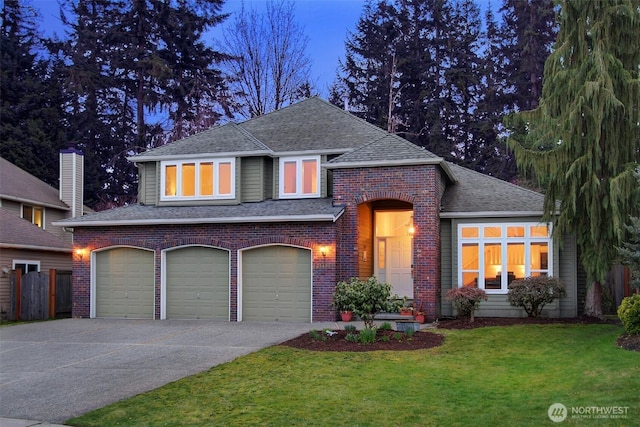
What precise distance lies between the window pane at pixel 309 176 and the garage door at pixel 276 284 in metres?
2.58

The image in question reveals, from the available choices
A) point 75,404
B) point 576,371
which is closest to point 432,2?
point 576,371

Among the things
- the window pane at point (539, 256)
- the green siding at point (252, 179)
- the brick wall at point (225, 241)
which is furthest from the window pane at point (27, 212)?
the window pane at point (539, 256)

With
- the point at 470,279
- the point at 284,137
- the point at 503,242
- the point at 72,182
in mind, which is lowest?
the point at 470,279

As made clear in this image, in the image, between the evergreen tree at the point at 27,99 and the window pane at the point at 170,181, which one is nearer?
the window pane at the point at 170,181

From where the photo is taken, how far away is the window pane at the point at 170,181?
797 inches

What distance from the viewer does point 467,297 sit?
52.4ft

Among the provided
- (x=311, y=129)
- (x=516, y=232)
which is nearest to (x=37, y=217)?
(x=311, y=129)

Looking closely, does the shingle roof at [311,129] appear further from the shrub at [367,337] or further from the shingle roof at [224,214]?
the shrub at [367,337]

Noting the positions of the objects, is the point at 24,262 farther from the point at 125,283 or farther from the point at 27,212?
the point at 27,212

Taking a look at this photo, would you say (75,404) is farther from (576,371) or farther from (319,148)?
(319,148)

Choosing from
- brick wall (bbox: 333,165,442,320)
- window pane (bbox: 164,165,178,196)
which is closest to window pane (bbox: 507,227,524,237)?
brick wall (bbox: 333,165,442,320)

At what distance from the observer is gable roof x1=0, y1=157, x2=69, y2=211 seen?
24594 millimetres

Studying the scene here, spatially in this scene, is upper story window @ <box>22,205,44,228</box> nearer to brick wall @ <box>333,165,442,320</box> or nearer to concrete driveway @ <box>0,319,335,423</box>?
concrete driveway @ <box>0,319,335,423</box>

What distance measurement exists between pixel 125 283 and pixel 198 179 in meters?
3.80
